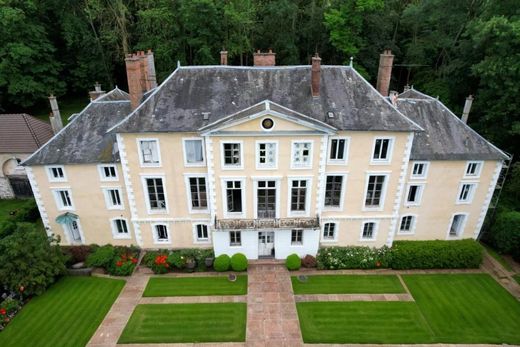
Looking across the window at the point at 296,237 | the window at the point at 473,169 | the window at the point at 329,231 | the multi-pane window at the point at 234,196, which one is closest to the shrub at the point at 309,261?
the window at the point at 296,237

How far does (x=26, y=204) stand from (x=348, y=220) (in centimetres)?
3258

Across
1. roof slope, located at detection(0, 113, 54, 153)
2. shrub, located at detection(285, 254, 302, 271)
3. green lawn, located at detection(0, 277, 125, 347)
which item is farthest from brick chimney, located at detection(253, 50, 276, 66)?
roof slope, located at detection(0, 113, 54, 153)

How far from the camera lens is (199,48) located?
49.5 metres

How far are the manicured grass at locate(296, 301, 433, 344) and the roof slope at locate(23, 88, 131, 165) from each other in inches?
753

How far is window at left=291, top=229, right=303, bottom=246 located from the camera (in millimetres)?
27656

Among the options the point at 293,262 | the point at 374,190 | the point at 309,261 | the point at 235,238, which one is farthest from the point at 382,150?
the point at 235,238

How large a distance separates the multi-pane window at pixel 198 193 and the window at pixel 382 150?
13550 millimetres

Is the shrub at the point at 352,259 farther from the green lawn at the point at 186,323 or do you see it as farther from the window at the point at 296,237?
the green lawn at the point at 186,323

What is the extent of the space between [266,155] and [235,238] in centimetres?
789

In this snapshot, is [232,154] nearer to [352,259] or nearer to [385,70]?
[352,259]

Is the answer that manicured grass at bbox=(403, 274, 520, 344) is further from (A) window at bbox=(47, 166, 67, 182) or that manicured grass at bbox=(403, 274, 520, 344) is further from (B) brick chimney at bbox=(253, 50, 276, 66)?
(A) window at bbox=(47, 166, 67, 182)

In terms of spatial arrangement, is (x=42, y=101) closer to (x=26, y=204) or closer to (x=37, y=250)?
(x=26, y=204)

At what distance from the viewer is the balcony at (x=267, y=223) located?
26203 millimetres

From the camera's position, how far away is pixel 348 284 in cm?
2600
